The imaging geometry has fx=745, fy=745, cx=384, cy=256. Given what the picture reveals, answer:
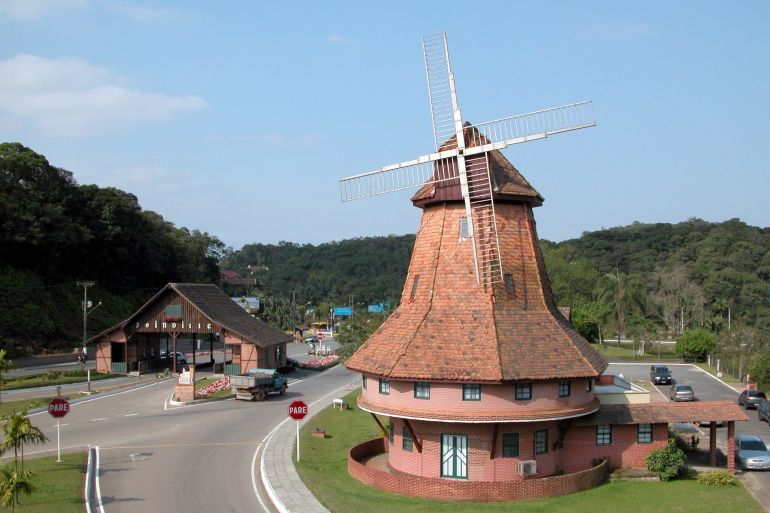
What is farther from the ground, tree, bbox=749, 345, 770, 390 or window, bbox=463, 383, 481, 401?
window, bbox=463, 383, 481, 401

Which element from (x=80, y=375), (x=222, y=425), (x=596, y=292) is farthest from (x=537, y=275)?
(x=596, y=292)

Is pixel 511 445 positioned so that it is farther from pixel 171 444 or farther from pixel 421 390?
pixel 171 444

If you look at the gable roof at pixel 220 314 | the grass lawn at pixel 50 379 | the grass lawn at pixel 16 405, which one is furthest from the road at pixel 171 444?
the gable roof at pixel 220 314

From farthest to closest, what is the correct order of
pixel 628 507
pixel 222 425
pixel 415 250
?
pixel 222 425
pixel 415 250
pixel 628 507

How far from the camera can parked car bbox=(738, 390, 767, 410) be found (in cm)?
4291

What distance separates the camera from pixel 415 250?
2998 cm

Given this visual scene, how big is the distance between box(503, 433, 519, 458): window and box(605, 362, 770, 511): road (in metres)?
7.98

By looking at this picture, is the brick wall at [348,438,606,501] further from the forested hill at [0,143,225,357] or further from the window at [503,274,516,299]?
the forested hill at [0,143,225,357]

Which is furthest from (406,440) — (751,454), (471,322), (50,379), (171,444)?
(50,379)

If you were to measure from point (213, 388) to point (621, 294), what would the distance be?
173 ft

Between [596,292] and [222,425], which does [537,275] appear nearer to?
[222,425]

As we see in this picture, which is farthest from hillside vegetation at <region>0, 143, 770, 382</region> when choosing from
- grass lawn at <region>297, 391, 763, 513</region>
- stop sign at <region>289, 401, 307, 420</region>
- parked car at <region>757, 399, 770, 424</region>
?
stop sign at <region>289, 401, 307, 420</region>

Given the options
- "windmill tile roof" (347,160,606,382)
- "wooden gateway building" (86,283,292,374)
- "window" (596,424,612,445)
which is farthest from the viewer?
"wooden gateway building" (86,283,292,374)

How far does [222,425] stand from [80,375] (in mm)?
21690
